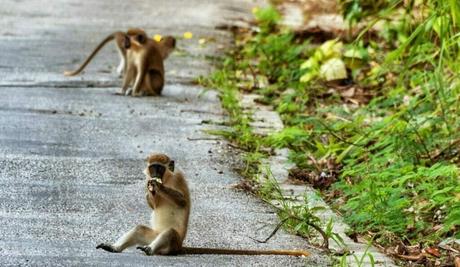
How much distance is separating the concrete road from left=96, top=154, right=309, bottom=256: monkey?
7 cm

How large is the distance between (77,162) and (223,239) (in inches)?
96.1

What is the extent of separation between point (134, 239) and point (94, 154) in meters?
3.10

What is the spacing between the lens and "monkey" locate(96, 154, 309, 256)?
7.59 m

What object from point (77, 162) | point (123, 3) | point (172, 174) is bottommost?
point (123, 3)

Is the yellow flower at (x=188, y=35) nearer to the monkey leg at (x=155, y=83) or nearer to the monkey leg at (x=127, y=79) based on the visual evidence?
the monkey leg at (x=127, y=79)

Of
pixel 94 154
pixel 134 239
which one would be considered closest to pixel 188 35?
pixel 94 154

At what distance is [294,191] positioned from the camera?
9805mm

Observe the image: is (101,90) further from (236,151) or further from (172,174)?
(172,174)

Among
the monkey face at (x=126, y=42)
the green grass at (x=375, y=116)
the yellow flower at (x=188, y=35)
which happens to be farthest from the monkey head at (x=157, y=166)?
the yellow flower at (x=188, y=35)

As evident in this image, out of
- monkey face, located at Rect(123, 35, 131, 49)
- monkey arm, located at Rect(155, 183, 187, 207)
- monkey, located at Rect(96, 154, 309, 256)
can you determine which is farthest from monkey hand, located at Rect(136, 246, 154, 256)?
monkey face, located at Rect(123, 35, 131, 49)

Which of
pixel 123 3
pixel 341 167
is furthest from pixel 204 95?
pixel 123 3

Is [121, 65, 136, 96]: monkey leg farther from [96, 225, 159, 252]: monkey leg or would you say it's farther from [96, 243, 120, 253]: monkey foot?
[96, 243, 120, 253]: monkey foot

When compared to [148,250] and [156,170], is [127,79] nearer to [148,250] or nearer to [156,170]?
[156,170]

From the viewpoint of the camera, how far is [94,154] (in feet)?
35.2
